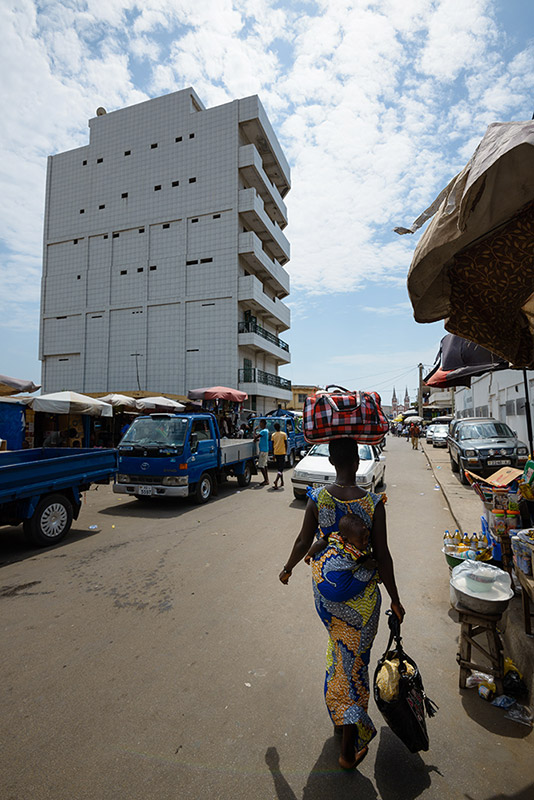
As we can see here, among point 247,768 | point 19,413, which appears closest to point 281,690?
point 247,768

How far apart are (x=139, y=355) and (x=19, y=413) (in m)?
18.2

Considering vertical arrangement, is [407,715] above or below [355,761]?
above

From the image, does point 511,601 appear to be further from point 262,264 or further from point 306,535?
point 262,264

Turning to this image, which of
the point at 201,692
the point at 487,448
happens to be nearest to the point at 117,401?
the point at 487,448

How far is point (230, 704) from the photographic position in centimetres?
282

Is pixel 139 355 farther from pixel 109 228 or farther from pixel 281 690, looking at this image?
pixel 281 690

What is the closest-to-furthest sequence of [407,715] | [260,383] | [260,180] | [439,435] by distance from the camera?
1. [407,715]
2. [439,435]
3. [260,383]
4. [260,180]

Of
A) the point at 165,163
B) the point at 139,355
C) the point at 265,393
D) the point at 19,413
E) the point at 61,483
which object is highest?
the point at 165,163

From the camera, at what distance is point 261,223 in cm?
3061

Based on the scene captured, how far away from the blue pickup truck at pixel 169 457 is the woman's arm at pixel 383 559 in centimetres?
696

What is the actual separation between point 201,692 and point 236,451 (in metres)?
8.92

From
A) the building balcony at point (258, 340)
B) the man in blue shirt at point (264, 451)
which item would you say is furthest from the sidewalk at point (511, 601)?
the building balcony at point (258, 340)

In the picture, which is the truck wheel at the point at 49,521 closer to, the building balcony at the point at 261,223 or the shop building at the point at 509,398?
the shop building at the point at 509,398

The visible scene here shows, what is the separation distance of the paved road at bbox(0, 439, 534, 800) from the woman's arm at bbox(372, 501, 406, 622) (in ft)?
2.87
